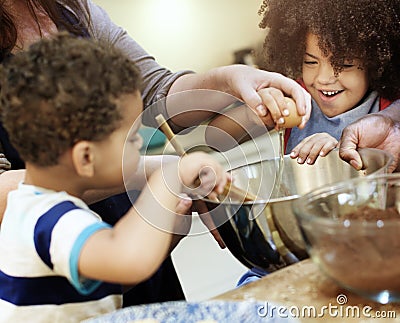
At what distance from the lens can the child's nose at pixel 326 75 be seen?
764 mm

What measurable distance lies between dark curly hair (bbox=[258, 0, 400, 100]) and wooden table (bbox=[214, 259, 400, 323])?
321mm

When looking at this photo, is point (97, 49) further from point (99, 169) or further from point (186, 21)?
point (186, 21)

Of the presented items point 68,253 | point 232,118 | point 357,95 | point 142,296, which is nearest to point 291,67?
point 357,95

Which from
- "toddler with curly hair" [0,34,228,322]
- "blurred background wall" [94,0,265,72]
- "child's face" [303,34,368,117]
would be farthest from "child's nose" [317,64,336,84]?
"toddler with curly hair" [0,34,228,322]

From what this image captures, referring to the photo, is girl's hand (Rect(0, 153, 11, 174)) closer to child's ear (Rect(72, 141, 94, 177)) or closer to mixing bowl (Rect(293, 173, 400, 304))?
child's ear (Rect(72, 141, 94, 177))

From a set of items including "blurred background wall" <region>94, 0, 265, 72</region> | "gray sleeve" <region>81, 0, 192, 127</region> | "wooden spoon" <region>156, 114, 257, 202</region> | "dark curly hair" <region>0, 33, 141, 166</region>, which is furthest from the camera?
"blurred background wall" <region>94, 0, 265, 72</region>

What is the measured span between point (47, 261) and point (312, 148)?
Answer: 37 centimetres

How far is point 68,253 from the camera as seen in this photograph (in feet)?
1.41

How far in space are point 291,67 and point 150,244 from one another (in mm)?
431

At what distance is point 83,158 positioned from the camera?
437mm

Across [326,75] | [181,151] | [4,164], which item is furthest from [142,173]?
[326,75]

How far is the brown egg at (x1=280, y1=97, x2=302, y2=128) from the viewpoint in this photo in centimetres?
62

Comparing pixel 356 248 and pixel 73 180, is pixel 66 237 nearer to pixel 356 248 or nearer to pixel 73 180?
pixel 73 180

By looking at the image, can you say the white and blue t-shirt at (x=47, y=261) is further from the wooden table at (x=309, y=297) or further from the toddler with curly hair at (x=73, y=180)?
the wooden table at (x=309, y=297)
